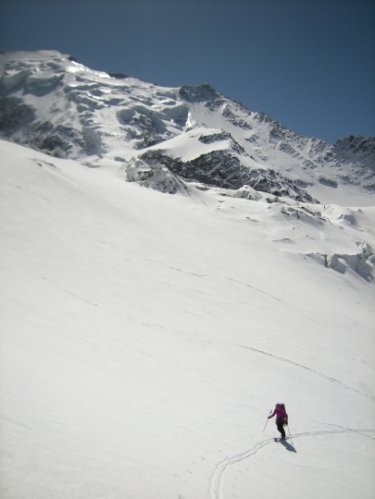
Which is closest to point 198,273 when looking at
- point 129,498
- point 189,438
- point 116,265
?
point 116,265

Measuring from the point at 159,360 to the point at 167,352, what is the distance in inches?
45.1

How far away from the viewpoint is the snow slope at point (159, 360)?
8.06 meters

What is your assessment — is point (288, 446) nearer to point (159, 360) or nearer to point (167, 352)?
point (159, 360)

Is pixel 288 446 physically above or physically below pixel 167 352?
below

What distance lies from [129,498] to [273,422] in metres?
8.48

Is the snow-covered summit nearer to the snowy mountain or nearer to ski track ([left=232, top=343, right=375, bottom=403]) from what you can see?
the snowy mountain

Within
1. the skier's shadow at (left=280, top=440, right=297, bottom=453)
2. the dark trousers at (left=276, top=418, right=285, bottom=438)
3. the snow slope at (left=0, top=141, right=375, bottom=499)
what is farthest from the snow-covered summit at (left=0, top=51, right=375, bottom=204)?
the skier's shadow at (left=280, top=440, right=297, bottom=453)

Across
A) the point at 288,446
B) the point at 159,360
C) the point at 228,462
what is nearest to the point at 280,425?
the point at 288,446

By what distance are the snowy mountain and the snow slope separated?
0.07 metres

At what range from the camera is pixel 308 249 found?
48.9m

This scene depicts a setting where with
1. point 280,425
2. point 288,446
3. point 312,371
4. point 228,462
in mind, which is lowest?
point 288,446

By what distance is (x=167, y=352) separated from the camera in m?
16.2

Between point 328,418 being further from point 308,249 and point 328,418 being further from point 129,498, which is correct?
point 308,249

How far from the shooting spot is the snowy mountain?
8.17 metres
